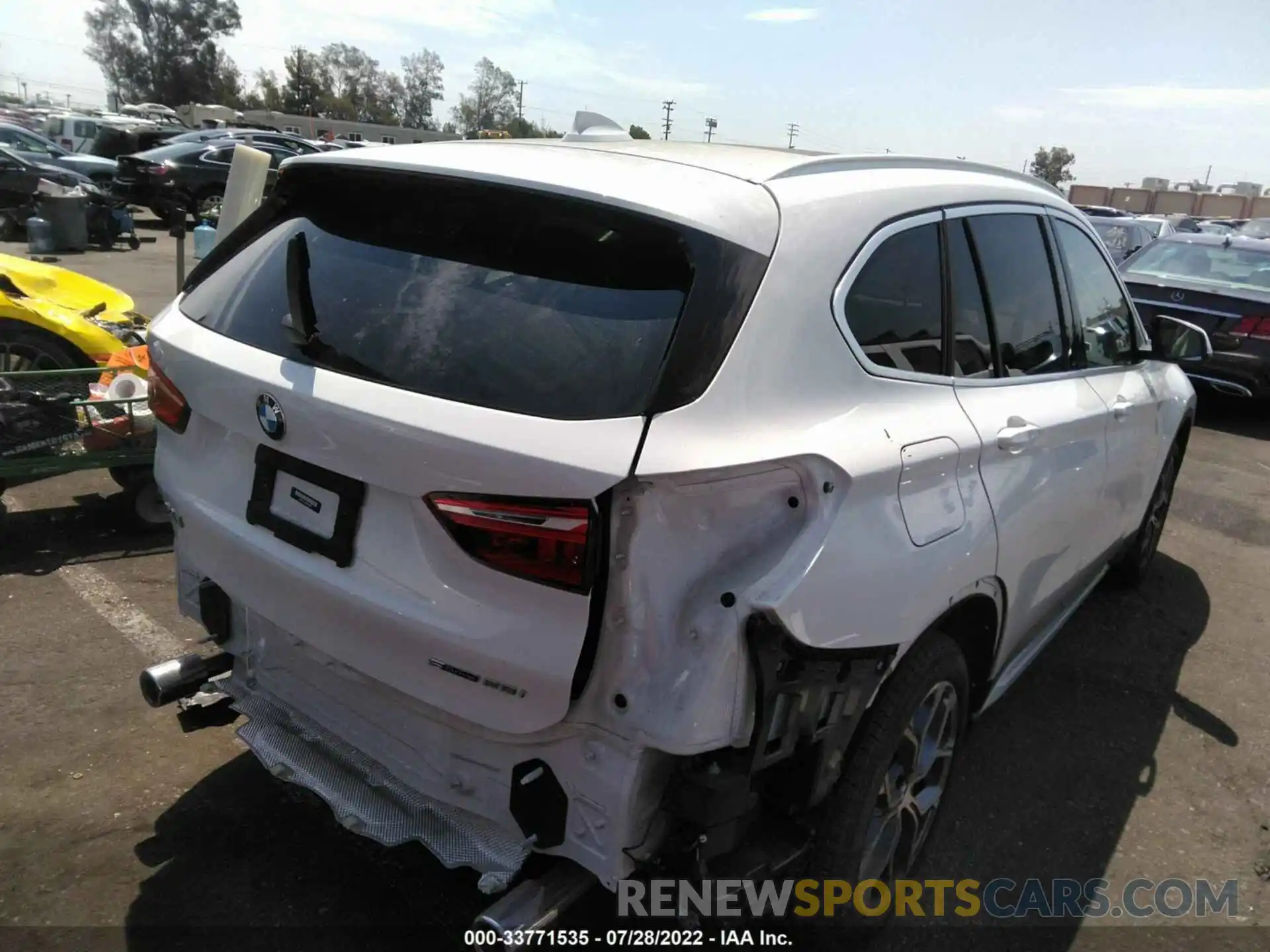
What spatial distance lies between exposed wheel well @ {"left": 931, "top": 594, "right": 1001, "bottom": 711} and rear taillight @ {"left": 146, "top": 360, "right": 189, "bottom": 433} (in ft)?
6.80

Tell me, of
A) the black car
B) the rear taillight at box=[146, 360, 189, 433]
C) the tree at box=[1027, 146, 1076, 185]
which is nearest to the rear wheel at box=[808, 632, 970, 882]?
the rear taillight at box=[146, 360, 189, 433]

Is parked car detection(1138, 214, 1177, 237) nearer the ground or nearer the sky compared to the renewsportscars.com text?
nearer the sky

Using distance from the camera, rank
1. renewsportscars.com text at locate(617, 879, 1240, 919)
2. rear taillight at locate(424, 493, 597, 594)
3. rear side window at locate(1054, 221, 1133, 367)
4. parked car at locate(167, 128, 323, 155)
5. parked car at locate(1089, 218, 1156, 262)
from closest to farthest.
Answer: rear taillight at locate(424, 493, 597, 594)
renewsportscars.com text at locate(617, 879, 1240, 919)
rear side window at locate(1054, 221, 1133, 367)
parked car at locate(1089, 218, 1156, 262)
parked car at locate(167, 128, 323, 155)

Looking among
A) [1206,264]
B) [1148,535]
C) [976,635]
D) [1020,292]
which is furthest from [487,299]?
[1206,264]

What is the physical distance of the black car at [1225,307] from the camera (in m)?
8.53

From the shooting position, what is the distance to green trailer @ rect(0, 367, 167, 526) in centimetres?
443

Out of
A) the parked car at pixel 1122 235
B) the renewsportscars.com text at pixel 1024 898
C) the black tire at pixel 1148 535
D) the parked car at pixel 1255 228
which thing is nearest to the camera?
the renewsportscars.com text at pixel 1024 898

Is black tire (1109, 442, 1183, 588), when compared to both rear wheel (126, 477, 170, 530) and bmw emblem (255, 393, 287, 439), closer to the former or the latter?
bmw emblem (255, 393, 287, 439)

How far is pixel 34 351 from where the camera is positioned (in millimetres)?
5207

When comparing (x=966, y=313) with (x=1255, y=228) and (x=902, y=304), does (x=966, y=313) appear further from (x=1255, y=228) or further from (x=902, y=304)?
(x=1255, y=228)

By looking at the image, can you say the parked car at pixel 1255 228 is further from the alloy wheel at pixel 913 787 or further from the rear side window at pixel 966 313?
the alloy wheel at pixel 913 787

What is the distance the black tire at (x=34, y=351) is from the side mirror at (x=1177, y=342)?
219 inches

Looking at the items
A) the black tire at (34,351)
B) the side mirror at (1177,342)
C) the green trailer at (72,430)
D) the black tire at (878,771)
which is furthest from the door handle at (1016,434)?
the black tire at (34,351)

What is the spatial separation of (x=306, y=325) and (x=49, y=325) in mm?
3942
